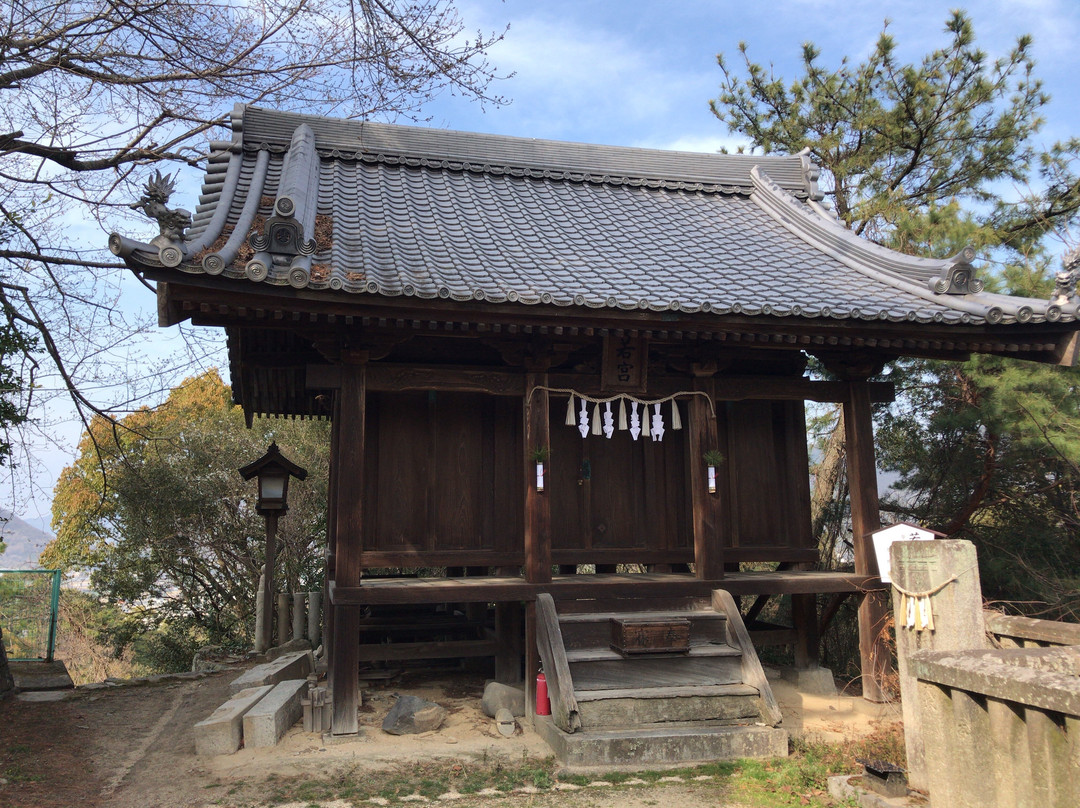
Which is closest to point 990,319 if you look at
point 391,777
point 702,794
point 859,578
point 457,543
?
point 859,578

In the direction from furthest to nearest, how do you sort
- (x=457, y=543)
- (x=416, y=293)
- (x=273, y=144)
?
(x=273, y=144) → (x=457, y=543) → (x=416, y=293)

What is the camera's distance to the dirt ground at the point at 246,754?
5.82m

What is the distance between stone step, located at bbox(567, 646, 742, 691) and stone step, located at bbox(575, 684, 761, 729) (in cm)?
20

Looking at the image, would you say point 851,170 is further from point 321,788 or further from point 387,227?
point 321,788

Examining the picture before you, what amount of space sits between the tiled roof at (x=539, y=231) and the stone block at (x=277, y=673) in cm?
490

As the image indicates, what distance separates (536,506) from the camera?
25.3 ft

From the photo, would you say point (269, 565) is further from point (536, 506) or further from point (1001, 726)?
point (1001, 726)

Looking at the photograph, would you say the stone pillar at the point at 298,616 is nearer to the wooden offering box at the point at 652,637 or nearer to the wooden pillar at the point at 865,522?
the wooden offering box at the point at 652,637

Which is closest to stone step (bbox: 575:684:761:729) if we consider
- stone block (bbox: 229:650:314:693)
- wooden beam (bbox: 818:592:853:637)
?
wooden beam (bbox: 818:592:853:637)

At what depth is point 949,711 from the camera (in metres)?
3.51

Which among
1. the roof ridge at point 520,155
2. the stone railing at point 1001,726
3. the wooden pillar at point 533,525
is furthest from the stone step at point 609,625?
the roof ridge at point 520,155

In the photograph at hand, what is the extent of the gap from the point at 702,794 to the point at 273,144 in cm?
947

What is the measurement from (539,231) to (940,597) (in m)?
6.23

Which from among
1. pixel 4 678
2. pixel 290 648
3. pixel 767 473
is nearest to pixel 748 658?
pixel 767 473
